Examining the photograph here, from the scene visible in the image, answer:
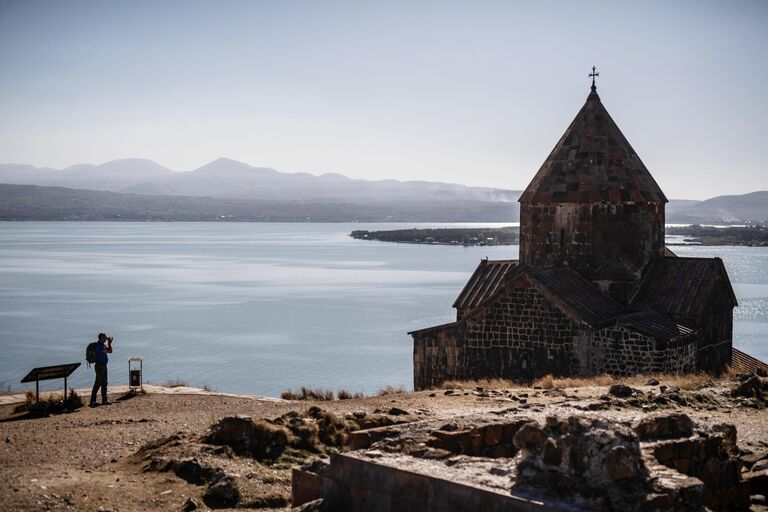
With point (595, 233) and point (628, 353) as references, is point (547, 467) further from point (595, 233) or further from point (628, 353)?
point (595, 233)

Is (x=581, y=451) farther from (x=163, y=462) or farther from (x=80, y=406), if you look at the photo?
(x=80, y=406)

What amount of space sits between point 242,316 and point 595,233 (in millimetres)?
22532

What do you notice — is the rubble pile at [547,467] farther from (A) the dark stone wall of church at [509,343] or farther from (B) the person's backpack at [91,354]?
(A) the dark stone wall of church at [509,343]

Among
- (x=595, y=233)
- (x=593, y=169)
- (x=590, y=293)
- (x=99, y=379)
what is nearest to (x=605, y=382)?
(x=590, y=293)

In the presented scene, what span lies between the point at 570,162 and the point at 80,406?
28.7 feet

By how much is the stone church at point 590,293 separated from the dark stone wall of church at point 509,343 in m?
0.02

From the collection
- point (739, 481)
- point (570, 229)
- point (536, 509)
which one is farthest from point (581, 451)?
point (570, 229)

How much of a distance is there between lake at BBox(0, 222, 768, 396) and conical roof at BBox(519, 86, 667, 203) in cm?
852

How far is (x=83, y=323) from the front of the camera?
100.0 feet

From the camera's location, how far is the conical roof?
13469 millimetres

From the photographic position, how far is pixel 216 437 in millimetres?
7414

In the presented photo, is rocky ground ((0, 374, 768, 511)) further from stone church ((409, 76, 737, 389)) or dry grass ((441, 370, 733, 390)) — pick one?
stone church ((409, 76, 737, 389))

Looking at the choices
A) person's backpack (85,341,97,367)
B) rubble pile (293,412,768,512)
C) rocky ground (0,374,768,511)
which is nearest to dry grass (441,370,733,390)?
rocky ground (0,374,768,511)

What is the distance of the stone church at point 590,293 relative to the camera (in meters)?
12.2
